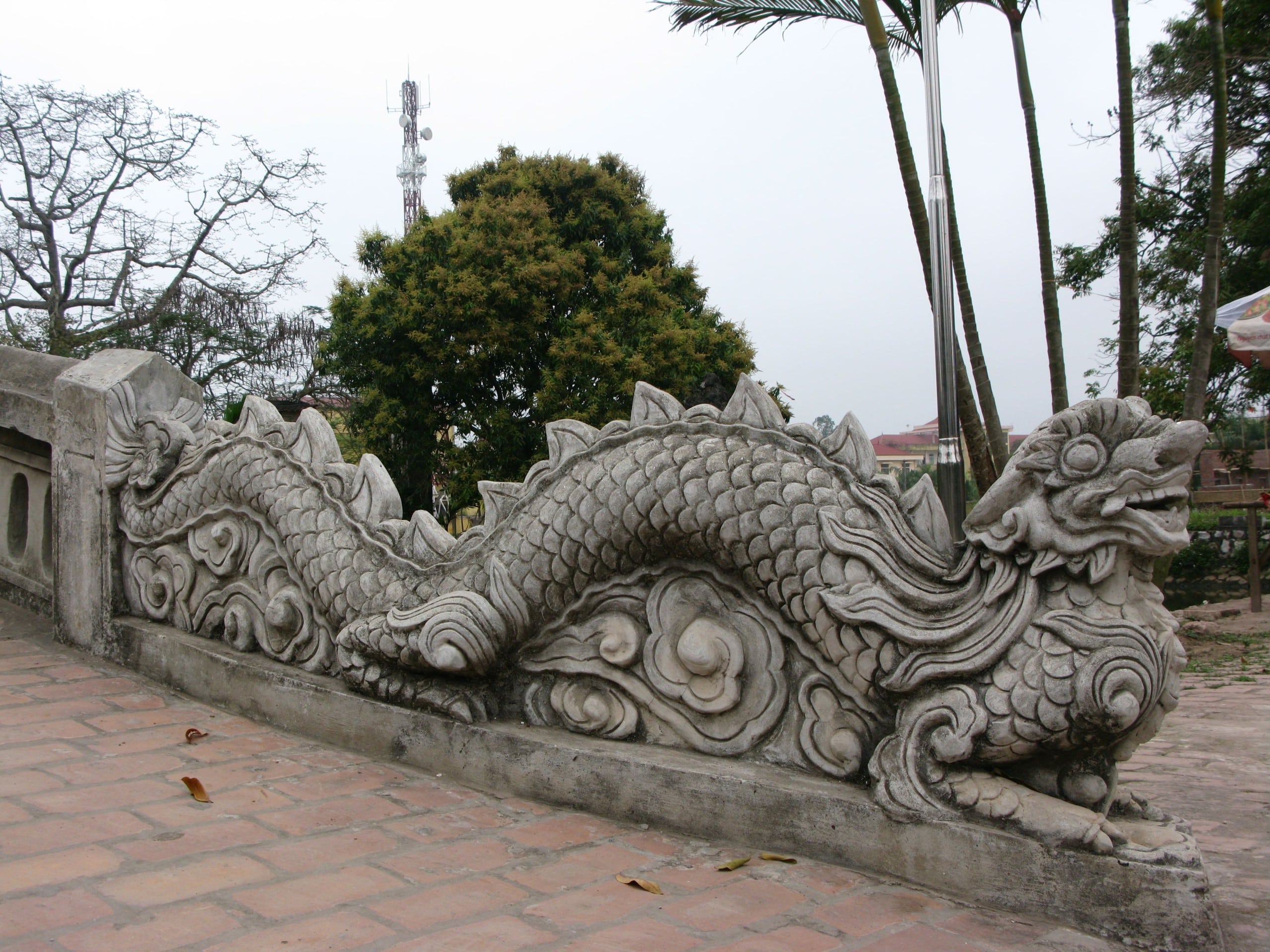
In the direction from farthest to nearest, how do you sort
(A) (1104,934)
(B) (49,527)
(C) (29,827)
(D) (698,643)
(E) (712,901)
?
(B) (49,527) → (D) (698,643) → (C) (29,827) → (E) (712,901) → (A) (1104,934)

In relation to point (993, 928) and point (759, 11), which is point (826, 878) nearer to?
point (993, 928)

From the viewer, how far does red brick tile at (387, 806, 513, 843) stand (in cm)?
259

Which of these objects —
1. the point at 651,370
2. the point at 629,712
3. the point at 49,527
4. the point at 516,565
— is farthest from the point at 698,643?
the point at 651,370

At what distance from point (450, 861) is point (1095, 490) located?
1.76 meters

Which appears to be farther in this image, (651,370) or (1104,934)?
(651,370)

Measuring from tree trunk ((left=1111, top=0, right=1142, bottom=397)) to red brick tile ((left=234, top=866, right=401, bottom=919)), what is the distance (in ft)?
16.4

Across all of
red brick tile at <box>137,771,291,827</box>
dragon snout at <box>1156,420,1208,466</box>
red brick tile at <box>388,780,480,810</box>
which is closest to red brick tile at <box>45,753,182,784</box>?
red brick tile at <box>137,771,291,827</box>

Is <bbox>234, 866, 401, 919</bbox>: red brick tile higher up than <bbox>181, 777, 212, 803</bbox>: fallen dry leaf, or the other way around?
<bbox>181, 777, 212, 803</bbox>: fallen dry leaf

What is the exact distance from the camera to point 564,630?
3.04 meters

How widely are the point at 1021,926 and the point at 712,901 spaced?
0.66 m

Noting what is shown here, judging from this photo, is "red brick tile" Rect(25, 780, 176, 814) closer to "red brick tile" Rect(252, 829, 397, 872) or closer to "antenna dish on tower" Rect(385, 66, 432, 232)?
"red brick tile" Rect(252, 829, 397, 872)

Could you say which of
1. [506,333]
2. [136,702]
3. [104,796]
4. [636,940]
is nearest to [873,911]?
[636,940]

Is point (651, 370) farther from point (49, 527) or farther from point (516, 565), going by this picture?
point (516, 565)

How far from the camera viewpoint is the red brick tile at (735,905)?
6.95 feet
